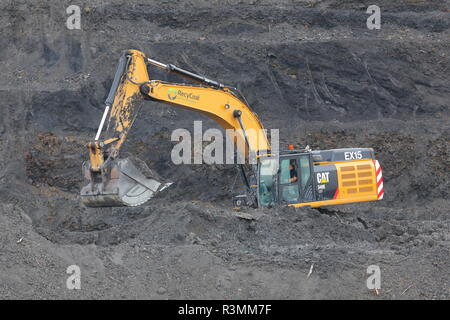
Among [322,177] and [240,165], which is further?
[240,165]

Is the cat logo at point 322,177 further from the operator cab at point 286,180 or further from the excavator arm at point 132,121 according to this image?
the excavator arm at point 132,121

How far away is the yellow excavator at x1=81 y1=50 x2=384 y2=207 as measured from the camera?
1104 centimetres

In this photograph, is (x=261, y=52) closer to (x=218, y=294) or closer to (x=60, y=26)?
(x=60, y=26)

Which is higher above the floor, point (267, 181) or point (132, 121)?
point (132, 121)

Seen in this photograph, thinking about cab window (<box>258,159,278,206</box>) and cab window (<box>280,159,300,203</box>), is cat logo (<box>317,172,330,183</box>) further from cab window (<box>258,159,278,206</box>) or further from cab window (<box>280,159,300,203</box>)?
cab window (<box>258,159,278,206</box>)

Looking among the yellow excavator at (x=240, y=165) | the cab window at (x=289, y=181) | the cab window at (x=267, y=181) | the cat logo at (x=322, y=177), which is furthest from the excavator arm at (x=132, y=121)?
the cat logo at (x=322, y=177)

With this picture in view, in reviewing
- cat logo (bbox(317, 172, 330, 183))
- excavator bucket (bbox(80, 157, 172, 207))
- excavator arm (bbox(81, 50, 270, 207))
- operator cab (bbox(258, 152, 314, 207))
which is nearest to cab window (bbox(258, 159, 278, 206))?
operator cab (bbox(258, 152, 314, 207))

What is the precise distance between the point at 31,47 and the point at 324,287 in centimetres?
1104

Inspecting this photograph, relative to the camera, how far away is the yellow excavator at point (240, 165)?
435 inches

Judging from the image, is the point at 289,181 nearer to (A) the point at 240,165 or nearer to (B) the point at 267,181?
(B) the point at 267,181

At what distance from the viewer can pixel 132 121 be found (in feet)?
38.0

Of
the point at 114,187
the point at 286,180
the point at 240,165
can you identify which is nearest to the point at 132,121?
the point at 114,187

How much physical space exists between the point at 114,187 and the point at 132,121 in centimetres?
124

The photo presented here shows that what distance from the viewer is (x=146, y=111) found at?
16703 mm
